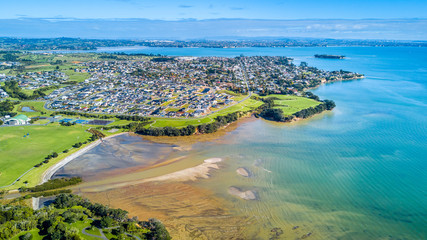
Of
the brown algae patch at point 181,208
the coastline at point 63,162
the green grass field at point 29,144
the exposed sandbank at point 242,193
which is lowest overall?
the brown algae patch at point 181,208

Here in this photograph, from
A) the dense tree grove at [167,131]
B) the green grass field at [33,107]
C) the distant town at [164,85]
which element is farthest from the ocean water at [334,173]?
the green grass field at [33,107]

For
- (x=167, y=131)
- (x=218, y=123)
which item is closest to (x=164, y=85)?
(x=218, y=123)

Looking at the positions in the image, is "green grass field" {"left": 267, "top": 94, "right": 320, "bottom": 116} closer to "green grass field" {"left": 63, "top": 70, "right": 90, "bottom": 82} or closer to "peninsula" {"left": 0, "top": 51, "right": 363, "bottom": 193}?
"peninsula" {"left": 0, "top": 51, "right": 363, "bottom": 193}

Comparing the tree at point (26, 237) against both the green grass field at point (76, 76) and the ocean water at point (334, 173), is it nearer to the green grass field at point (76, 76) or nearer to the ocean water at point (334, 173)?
the ocean water at point (334, 173)

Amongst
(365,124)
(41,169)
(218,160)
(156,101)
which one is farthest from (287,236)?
(156,101)

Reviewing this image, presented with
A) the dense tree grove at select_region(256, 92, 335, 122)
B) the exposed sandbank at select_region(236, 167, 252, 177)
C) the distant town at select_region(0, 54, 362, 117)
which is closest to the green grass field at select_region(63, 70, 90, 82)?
the distant town at select_region(0, 54, 362, 117)

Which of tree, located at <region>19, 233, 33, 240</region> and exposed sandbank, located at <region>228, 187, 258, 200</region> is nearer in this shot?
tree, located at <region>19, 233, 33, 240</region>

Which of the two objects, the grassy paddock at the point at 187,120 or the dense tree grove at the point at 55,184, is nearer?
the dense tree grove at the point at 55,184
